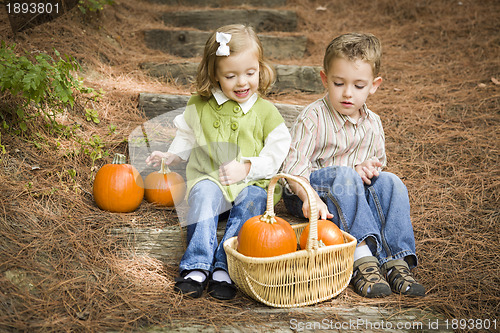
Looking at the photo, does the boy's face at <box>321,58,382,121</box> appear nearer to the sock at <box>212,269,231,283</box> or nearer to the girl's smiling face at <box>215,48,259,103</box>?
the girl's smiling face at <box>215,48,259,103</box>

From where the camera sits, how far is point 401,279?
7.13 ft

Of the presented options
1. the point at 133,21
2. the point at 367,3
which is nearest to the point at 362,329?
the point at 133,21

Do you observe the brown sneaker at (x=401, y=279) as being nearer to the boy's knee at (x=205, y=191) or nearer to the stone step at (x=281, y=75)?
the boy's knee at (x=205, y=191)

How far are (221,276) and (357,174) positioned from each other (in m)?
0.94

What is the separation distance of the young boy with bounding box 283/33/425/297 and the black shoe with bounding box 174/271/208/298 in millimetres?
679

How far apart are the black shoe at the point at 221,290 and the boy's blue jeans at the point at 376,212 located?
0.72m

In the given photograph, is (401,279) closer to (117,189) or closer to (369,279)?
(369,279)

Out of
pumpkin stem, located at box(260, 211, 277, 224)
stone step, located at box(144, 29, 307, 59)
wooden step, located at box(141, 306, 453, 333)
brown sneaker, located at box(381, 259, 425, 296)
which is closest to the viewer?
wooden step, located at box(141, 306, 453, 333)

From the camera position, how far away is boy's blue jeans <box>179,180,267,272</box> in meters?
2.16

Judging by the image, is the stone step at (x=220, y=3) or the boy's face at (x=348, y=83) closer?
the boy's face at (x=348, y=83)

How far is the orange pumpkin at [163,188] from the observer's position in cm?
264

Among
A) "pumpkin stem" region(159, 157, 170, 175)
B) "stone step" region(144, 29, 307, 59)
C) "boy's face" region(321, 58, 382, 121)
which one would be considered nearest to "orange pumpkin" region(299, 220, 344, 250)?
"boy's face" region(321, 58, 382, 121)

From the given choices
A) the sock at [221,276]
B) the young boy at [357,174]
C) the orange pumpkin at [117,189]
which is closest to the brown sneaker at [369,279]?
the young boy at [357,174]

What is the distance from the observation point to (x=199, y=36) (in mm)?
4422
